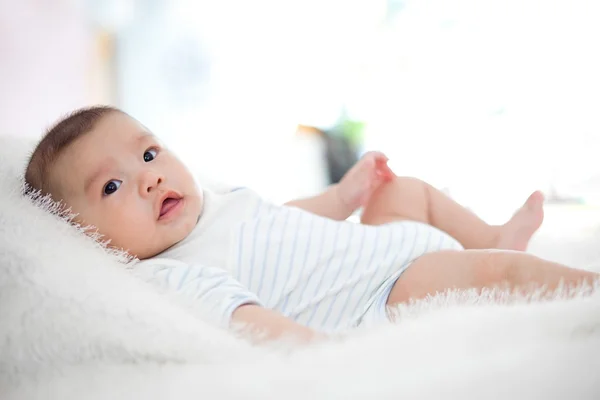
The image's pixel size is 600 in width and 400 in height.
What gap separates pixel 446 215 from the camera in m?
1.03

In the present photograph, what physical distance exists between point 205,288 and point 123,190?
0.76 feet

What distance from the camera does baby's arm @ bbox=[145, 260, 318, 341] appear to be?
1.82ft

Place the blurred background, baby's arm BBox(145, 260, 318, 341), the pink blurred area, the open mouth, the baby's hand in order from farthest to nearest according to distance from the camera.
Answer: the blurred background → the pink blurred area → the baby's hand → the open mouth → baby's arm BBox(145, 260, 318, 341)

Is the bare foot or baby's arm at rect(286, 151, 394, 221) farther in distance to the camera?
baby's arm at rect(286, 151, 394, 221)

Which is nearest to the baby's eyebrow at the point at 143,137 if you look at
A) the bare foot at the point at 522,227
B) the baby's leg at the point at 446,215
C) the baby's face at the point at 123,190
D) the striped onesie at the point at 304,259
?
the baby's face at the point at 123,190

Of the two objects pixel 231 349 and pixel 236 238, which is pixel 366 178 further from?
pixel 231 349

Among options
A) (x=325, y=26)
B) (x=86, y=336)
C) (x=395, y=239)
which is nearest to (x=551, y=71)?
(x=325, y=26)

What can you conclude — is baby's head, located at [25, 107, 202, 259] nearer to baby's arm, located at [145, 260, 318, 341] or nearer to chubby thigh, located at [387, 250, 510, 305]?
baby's arm, located at [145, 260, 318, 341]

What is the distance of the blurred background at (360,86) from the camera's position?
7.86 ft

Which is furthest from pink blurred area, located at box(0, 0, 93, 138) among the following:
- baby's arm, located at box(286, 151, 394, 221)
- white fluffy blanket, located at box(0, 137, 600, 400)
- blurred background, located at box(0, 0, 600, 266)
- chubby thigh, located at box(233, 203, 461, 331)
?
white fluffy blanket, located at box(0, 137, 600, 400)

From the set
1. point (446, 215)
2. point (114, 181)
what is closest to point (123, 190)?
point (114, 181)

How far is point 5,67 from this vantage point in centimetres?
171

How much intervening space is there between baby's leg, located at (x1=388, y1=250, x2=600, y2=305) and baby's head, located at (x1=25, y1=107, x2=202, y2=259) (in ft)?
1.13

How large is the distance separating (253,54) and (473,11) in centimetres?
99
